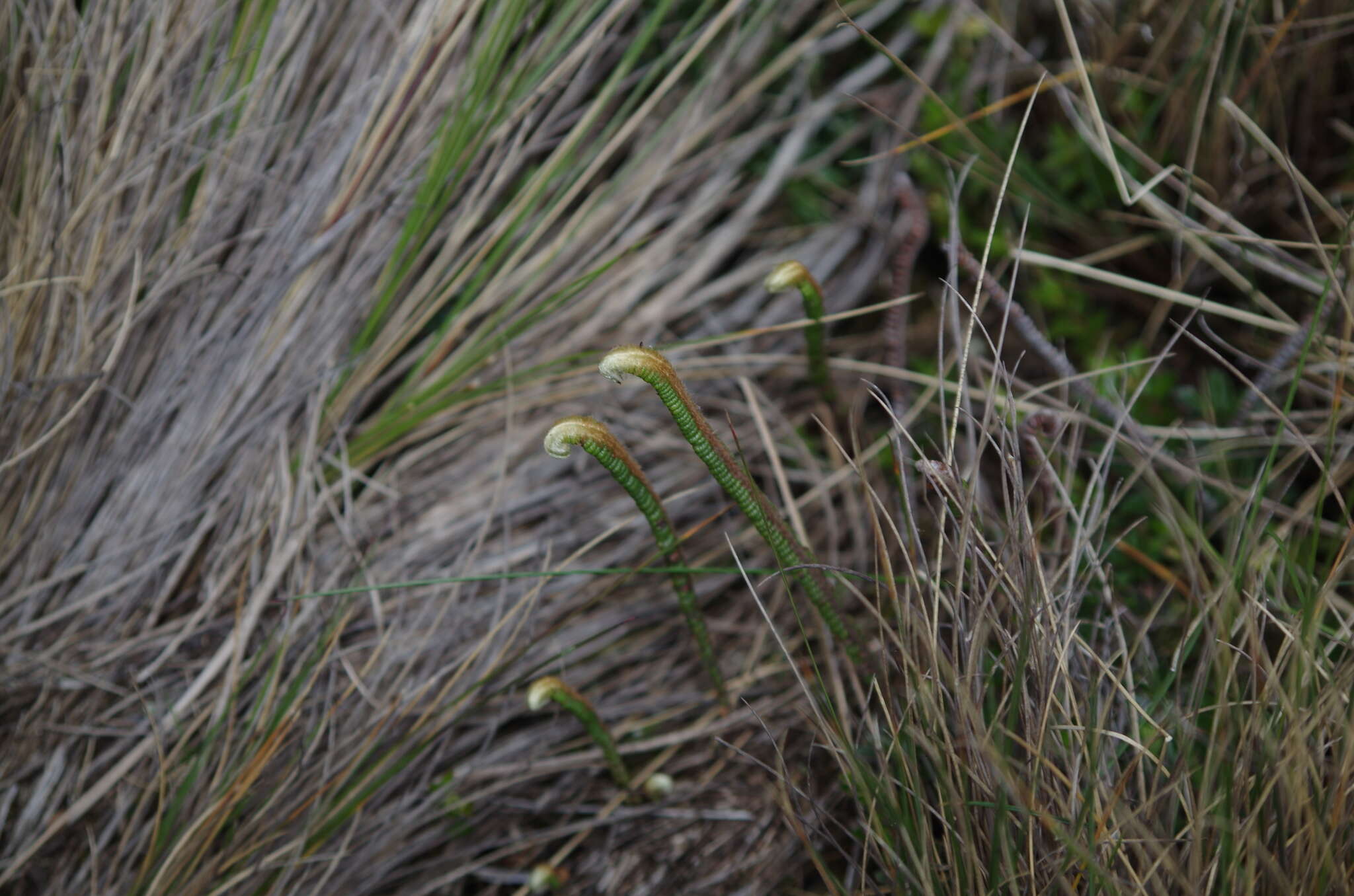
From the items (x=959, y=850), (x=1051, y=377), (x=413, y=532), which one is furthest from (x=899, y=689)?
(x=413, y=532)

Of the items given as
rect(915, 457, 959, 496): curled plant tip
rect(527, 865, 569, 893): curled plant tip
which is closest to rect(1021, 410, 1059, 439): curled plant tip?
rect(915, 457, 959, 496): curled plant tip

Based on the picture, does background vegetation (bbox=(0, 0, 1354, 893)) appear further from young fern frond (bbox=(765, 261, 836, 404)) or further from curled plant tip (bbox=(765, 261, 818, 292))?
curled plant tip (bbox=(765, 261, 818, 292))

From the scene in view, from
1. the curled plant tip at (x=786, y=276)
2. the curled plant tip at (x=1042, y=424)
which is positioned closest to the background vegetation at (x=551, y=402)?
the curled plant tip at (x=1042, y=424)

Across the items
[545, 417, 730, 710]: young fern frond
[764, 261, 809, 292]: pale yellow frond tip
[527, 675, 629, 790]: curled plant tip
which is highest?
[764, 261, 809, 292]: pale yellow frond tip

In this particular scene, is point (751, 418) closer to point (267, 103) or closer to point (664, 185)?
point (664, 185)

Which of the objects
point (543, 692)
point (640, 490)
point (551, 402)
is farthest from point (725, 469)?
point (551, 402)

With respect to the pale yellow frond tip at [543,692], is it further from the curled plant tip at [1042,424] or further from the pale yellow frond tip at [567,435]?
the curled plant tip at [1042,424]
